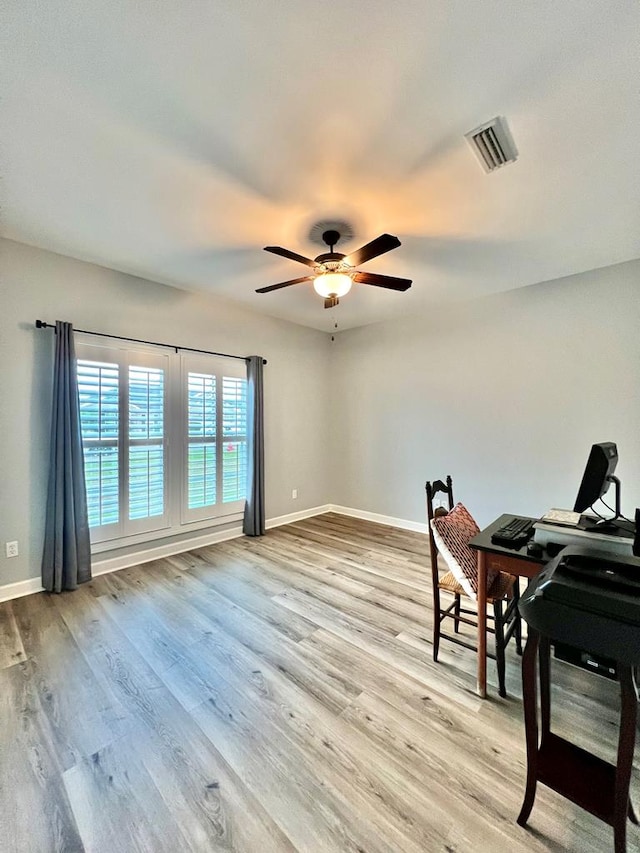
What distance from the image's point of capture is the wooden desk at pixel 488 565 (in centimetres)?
155

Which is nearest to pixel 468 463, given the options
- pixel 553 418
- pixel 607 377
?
pixel 553 418

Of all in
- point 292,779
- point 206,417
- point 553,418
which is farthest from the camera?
point 206,417

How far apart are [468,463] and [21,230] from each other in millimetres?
4711

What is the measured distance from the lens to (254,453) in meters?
4.27

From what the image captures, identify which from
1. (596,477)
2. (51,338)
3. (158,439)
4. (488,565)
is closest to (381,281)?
(596,477)

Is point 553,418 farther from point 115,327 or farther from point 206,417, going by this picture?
point 115,327

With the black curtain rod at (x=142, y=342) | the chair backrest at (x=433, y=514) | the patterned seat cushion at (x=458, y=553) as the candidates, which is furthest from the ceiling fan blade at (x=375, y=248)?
the black curtain rod at (x=142, y=342)

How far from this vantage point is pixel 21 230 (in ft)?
8.51

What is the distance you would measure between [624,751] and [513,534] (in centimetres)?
87

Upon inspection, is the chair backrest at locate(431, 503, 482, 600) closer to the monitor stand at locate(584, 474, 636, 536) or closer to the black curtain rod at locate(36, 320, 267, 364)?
the monitor stand at locate(584, 474, 636, 536)

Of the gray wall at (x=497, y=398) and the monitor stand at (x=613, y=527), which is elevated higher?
the gray wall at (x=497, y=398)

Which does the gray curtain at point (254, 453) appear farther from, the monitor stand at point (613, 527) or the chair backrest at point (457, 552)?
the monitor stand at point (613, 527)

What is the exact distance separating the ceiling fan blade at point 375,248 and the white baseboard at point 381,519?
335 cm

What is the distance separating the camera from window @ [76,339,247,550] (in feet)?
10.4
